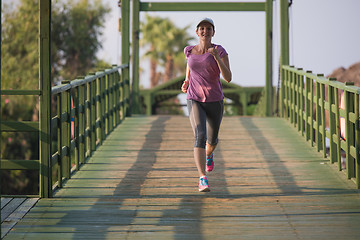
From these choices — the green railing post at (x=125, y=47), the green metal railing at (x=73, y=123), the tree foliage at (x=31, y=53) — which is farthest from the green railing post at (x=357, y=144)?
the tree foliage at (x=31, y=53)

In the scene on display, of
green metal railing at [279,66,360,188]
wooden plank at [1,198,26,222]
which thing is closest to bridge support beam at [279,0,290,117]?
green metal railing at [279,66,360,188]

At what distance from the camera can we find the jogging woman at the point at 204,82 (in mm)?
7023

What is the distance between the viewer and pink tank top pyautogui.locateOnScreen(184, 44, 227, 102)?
23.2 ft

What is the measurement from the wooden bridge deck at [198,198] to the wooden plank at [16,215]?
58mm

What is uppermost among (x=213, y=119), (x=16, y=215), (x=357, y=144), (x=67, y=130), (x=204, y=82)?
(x=204, y=82)

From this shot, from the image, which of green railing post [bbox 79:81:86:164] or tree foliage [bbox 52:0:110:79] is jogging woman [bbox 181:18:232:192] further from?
tree foliage [bbox 52:0:110:79]

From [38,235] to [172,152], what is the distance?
15.0ft

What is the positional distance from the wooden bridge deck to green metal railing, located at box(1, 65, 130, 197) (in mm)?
198

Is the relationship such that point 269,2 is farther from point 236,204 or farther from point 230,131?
point 236,204

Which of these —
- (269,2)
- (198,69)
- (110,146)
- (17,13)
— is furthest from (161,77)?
(198,69)

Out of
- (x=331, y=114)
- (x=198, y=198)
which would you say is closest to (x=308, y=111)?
(x=331, y=114)

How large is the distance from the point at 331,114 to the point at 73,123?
310 centimetres

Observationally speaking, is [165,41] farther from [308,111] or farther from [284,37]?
[308,111]

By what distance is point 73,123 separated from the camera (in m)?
8.97
